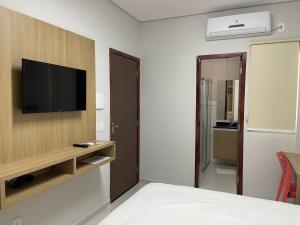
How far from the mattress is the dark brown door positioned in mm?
1414

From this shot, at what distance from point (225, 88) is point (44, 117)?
4100 millimetres

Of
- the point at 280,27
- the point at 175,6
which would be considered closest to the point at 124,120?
the point at 175,6

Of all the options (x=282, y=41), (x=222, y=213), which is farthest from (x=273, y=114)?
(x=222, y=213)

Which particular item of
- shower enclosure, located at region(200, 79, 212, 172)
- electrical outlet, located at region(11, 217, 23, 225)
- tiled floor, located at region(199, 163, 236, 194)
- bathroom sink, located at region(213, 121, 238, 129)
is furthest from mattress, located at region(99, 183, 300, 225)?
bathroom sink, located at region(213, 121, 238, 129)

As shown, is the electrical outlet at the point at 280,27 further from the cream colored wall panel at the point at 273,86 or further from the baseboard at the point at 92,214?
the baseboard at the point at 92,214

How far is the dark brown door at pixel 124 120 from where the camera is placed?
3.14m

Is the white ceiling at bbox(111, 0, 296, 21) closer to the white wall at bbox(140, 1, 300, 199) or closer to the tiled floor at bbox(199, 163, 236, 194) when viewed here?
the white wall at bbox(140, 1, 300, 199)

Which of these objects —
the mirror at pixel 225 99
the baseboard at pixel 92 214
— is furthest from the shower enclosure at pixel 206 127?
the baseboard at pixel 92 214

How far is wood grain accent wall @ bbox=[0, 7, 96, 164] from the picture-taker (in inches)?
66.7

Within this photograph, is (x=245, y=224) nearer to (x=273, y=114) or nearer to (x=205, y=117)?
(x=273, y=114)

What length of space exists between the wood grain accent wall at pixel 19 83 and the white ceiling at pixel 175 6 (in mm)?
976

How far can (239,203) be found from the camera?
1.75 metres

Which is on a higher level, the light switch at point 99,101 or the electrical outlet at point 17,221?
the light switch at point 99,101

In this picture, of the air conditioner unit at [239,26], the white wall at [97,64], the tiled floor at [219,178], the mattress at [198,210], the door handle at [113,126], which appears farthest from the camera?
the tiled floor at [219,178]
